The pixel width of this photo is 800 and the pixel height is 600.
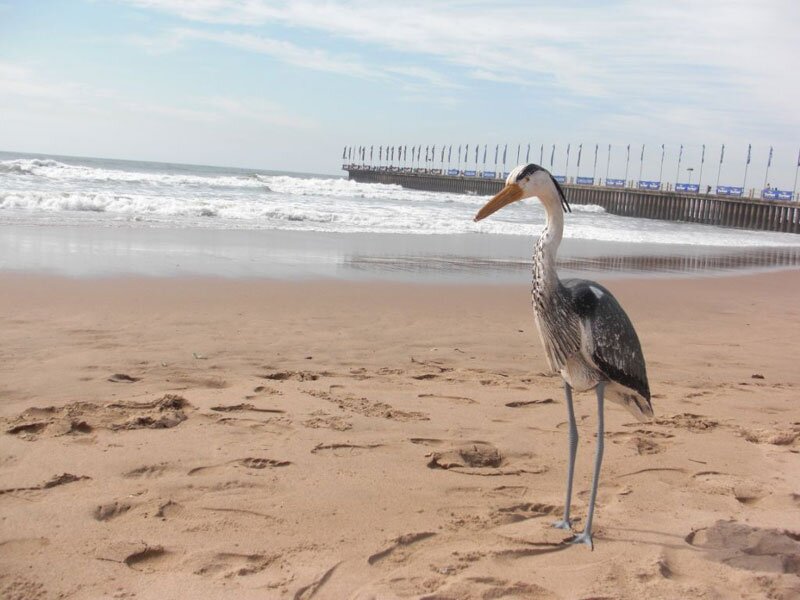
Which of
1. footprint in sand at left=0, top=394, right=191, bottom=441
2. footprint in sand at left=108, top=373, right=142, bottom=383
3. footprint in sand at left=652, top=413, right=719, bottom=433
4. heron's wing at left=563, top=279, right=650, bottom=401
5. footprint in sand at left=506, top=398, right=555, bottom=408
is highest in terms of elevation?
heron's wing at left=563, top=279, right=650, bottom=401

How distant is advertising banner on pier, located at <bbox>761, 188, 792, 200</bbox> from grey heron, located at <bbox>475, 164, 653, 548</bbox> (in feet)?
172

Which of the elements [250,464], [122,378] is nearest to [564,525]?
[250,464]

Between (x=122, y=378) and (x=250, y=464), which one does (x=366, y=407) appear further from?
(x=122, y=378)

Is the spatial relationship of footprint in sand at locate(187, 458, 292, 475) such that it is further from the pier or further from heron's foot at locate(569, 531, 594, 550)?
the pier

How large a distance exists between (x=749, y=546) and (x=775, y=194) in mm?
54799

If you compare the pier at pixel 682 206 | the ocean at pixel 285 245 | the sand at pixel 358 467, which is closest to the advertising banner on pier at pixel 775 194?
the pier at pixel 682 206

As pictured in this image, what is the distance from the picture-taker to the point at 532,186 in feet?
12.4

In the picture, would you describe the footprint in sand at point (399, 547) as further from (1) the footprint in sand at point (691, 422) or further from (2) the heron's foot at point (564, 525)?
(1) the footprint in sand at point (691, 422)

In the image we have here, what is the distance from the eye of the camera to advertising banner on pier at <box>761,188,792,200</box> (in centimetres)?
5034

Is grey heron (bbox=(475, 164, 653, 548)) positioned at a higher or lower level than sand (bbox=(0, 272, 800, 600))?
higher

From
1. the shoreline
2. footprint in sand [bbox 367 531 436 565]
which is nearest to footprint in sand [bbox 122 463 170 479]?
footprint in sand [bbox 367 531 436 565]

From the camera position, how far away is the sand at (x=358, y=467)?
125 inches

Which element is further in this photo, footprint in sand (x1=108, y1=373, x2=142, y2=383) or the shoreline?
the shoreline

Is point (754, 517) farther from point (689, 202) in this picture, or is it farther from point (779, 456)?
point (689, 202)
